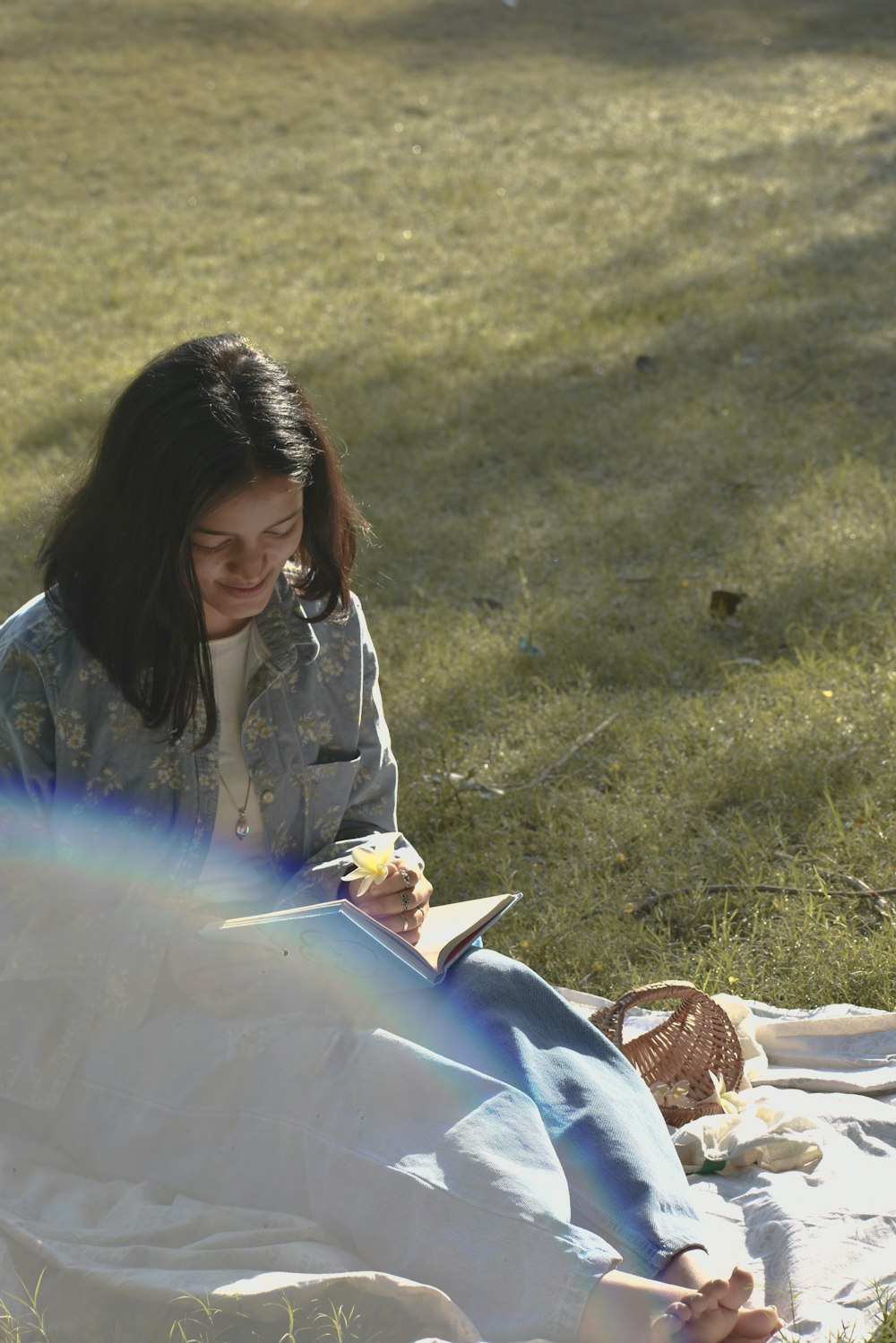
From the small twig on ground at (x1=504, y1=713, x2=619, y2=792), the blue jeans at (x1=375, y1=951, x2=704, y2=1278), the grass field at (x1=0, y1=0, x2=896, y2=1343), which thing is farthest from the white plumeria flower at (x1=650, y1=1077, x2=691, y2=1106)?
the small twig on ground at (x1=504, y1=713, x2=619, y2=792)

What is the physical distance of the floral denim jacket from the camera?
2.54 metres

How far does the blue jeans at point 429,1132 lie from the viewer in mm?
2254

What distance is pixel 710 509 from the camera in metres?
6.00

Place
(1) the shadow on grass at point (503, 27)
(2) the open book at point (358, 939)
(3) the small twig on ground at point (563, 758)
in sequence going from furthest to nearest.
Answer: (1) the shadow on grass at point (503, 27) → (3) the small twig on ground at point (563, 758) → (2) the open book at point (358, 939)

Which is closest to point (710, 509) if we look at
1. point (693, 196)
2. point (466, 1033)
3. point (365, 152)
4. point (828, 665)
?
point (828, 665)

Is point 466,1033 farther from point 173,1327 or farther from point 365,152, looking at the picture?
point 365,152

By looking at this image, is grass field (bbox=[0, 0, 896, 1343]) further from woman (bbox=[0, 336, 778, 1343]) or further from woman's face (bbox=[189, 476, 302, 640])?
woman's face (bbox=[189, 476, 302, 640])

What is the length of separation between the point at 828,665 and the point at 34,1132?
3045 millimetres

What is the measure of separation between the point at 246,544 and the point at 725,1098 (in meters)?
1.48

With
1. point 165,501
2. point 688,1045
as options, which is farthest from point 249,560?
point 688,1045

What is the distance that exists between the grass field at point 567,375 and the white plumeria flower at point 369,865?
3.73 feet

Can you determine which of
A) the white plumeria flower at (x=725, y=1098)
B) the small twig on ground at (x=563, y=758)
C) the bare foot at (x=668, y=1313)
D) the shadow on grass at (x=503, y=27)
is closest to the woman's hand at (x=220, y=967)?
the bare foot at (x=668, y=1313)

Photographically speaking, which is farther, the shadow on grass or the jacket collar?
the shadow on grass

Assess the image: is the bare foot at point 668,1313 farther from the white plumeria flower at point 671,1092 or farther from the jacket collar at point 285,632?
the jacket collar at point 285,632
